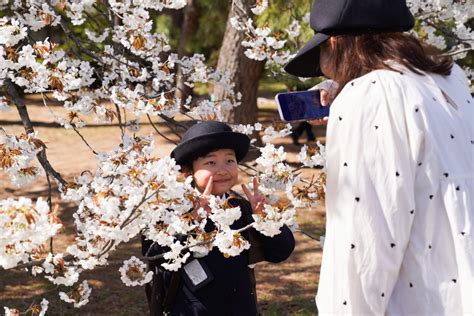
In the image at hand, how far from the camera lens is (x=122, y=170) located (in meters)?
2.71

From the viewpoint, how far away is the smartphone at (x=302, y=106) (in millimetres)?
2621

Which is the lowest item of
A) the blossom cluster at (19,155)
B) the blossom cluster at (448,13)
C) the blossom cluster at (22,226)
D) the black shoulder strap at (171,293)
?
the black shoulder strap at (171,293)

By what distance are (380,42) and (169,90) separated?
8.04 ft

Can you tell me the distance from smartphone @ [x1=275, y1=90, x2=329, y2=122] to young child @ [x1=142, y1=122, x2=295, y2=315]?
1.80 ft

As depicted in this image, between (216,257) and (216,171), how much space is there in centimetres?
36

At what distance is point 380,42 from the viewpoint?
2039 mm

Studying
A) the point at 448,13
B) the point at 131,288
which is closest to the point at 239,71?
the point at 131,288

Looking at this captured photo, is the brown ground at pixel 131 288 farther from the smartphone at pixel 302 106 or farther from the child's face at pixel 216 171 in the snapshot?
the smartphone at pixel 302 106

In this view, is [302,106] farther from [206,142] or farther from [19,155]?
[19,155]

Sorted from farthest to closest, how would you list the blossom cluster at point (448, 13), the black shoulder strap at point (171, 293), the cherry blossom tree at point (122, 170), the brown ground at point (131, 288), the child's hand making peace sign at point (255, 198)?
the brown ground at point (131, 288), the blossom cluster at point (448, 13), the black shoulder strap at point (171, 293), the child's hand making peace sign at point (255, 198), the cherry blossom tree at point (122, 170)

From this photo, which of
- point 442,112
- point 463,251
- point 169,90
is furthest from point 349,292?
point 169,90

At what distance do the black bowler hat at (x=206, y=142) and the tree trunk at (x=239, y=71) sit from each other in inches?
231

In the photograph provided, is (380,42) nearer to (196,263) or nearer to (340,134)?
(340,134)

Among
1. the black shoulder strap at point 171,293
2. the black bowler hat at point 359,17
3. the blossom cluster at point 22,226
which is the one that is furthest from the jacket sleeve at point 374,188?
the black shoulder strap at point 171,293
